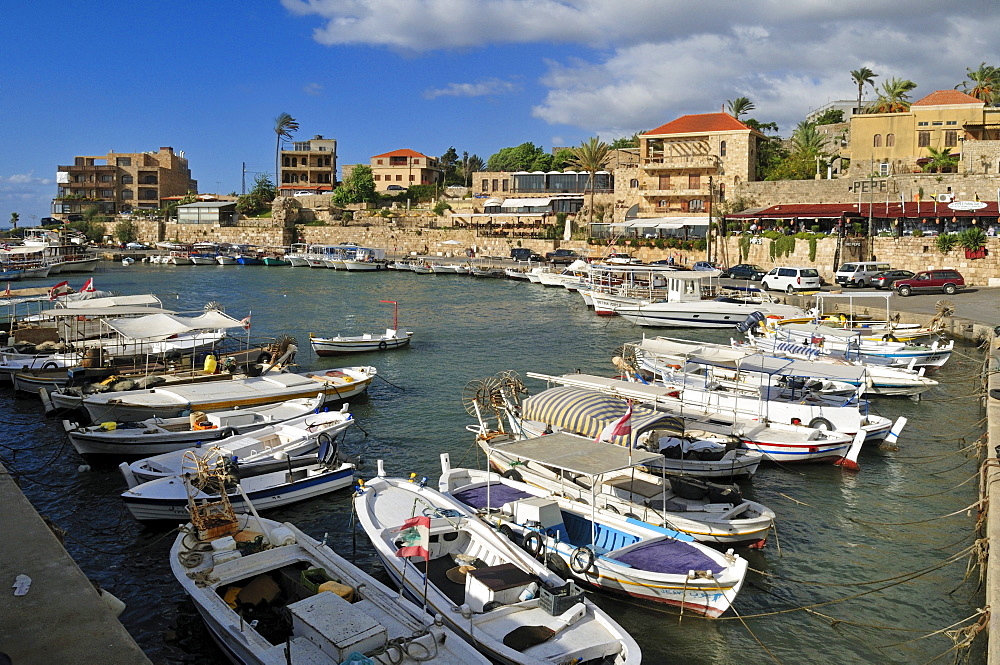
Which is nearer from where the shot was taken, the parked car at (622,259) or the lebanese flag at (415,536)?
→ the lebanese flag at (415,536)

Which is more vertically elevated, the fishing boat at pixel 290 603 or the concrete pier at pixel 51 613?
the concrete pier at pixel 51 613

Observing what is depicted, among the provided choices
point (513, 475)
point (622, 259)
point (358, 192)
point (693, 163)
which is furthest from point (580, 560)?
point (358, 192)

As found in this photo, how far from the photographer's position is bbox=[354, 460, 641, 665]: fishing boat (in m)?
8.62

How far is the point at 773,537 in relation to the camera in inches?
531

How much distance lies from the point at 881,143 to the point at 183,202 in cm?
8218

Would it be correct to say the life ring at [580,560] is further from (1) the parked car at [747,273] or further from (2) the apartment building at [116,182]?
(2) the apartment building at [116,182]

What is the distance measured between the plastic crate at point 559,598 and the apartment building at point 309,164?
105 metres

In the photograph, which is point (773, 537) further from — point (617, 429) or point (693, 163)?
point (693, 163)

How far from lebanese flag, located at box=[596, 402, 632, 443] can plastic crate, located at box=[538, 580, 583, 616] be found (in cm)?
465

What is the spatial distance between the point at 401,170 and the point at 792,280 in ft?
217

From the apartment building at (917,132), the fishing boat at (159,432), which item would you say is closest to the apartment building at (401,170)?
the apartment building at (917,132)

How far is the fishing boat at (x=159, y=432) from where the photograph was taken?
53.5 feet

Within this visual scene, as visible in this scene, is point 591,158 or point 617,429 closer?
point 617,429

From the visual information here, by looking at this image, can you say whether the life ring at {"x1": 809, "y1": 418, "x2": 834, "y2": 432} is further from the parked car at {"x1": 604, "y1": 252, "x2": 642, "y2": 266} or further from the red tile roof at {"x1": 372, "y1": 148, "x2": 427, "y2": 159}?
the red tile roof at {"x1": 372, "y1": 148, "x2": 427, "y2": 159}
